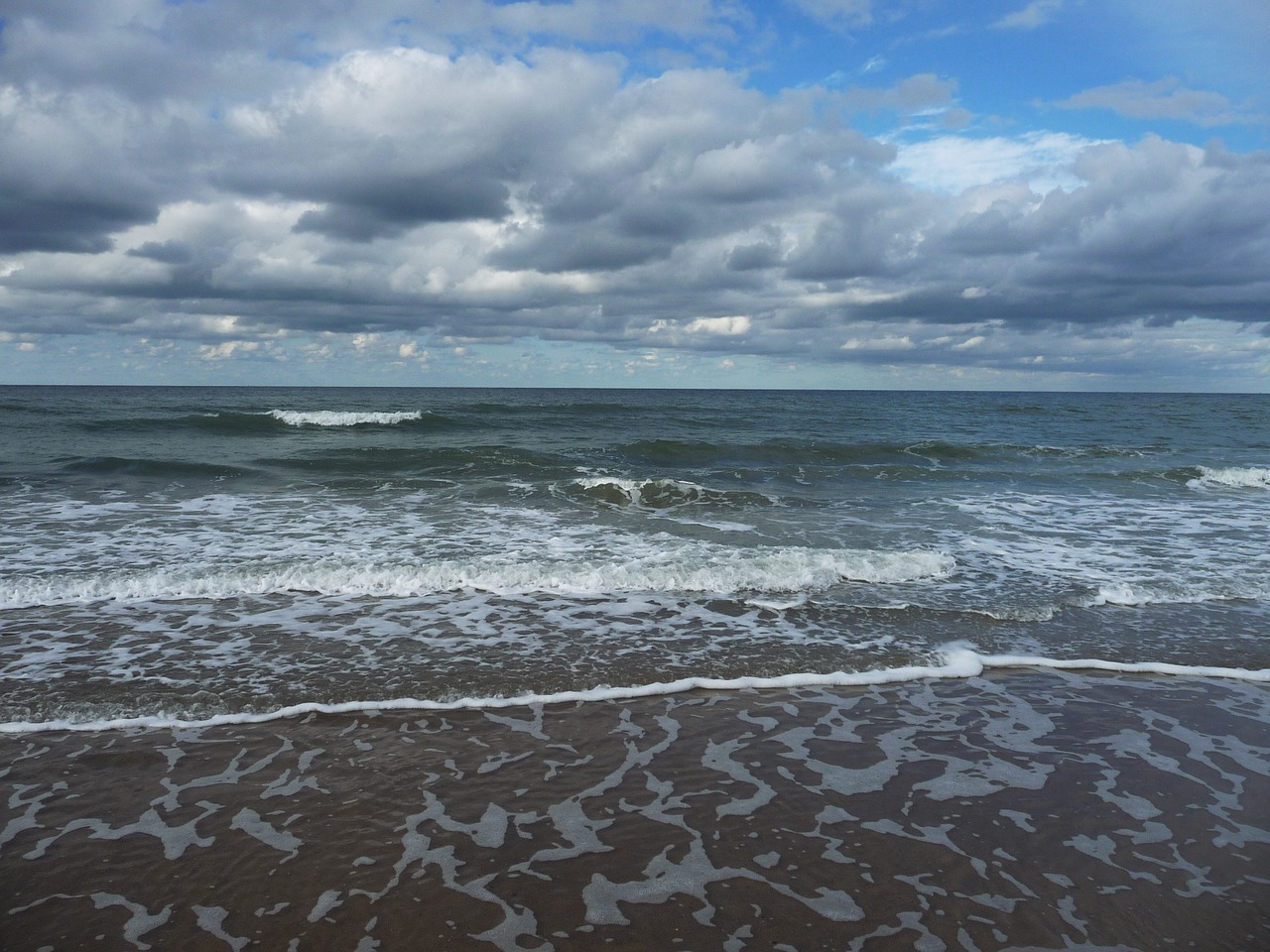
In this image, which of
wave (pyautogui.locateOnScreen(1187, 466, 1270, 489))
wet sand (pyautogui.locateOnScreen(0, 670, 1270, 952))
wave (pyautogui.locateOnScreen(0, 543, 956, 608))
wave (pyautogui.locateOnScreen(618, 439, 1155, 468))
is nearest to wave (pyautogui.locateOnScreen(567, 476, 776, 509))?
wave (pyautogui.locateOnScreen(0, 543, 956, 608))

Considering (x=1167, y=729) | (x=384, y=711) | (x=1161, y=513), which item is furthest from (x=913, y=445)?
(x=384, y=711)

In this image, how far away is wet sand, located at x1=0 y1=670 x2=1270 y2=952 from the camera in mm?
3549

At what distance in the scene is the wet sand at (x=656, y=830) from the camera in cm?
355

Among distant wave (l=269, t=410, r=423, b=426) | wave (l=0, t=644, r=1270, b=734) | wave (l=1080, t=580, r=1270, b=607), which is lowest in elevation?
wave (l=0, t=644, r=1270, b=734)

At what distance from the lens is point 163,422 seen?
32.3 m

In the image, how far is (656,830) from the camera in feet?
14.3

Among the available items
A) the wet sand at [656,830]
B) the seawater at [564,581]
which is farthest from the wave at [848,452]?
the wet sand at [656,830]

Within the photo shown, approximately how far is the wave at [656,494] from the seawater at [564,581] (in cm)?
12

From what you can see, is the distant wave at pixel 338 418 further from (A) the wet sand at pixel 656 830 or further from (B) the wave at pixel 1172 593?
(A) the wet sand at pixel 656 830

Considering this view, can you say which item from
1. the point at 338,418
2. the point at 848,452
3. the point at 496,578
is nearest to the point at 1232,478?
the point at 848,452

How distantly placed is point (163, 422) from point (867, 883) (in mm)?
35783

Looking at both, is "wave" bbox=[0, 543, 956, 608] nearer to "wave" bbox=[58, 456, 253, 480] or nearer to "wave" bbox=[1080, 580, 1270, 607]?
"wave" bbox=[1080, 580, 1270, 607]

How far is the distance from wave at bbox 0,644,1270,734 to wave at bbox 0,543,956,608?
2.67 metres

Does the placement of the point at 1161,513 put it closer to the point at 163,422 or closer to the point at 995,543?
the point at 995,543
